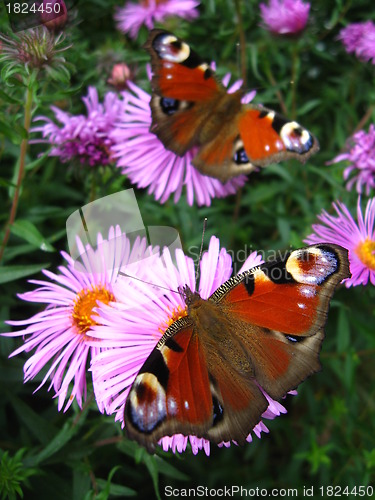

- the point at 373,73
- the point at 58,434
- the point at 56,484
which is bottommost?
the point at 56,484

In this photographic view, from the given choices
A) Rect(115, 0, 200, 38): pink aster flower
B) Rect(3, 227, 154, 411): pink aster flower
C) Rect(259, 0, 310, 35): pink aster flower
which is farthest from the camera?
Rect(115, 0, 200, 38): pink aster flower

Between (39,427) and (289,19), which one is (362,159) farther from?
(39,427)

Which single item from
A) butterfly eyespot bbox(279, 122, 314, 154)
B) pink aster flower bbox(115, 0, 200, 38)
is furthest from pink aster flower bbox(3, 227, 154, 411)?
pink aster flower bbox(115, 0, 200, 38)

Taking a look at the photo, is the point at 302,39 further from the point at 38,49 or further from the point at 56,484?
the point at 56,484

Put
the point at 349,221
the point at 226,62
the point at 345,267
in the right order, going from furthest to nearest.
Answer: the point at 226,62
the point at 349,221
the point at 345,267

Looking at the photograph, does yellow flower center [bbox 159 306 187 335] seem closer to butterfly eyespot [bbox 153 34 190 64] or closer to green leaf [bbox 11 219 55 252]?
green leaf [bbox 11 219 55 252]

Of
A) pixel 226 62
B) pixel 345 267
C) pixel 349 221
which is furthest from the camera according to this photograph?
pixel 226 62

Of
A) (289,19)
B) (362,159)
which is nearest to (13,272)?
(362,159)

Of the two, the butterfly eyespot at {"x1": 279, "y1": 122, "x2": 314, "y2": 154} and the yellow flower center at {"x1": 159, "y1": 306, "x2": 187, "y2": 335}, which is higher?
the butterfly eyespot at {"x1": 279, "y1": 122, "x2": 314, "y2": 154}

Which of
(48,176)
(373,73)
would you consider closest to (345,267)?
(48,176)
